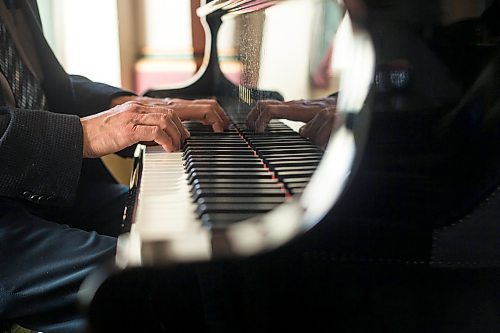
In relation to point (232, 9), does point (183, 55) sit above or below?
below

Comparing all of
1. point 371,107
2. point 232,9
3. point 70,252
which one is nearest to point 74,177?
point 70,252

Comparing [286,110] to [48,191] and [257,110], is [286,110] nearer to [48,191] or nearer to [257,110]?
[257,110]

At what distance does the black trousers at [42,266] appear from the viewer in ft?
2.55

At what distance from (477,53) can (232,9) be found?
71 cm

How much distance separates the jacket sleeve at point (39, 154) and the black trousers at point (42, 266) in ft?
0.22

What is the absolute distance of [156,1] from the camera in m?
1.79

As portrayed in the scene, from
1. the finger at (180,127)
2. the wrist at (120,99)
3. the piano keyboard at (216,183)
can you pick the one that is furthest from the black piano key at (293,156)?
the wrist at (120,99)

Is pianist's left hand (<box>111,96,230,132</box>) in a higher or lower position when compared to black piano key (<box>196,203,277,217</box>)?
higher

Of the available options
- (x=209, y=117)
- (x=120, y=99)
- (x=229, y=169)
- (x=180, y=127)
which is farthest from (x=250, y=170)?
(x=120, y=99)

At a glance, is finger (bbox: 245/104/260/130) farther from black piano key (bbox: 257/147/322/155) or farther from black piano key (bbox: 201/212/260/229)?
black piano key (bbox: 201/212/260/229)

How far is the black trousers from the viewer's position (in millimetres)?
777

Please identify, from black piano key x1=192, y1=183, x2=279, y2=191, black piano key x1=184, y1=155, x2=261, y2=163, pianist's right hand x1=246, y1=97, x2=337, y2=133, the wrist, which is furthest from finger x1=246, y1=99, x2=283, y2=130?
the wrist

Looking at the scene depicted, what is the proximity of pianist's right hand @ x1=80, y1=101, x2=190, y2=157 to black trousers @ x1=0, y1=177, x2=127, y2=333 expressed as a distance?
13 centimetres

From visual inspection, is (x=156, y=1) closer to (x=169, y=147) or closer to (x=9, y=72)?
(x=9, y=72)
